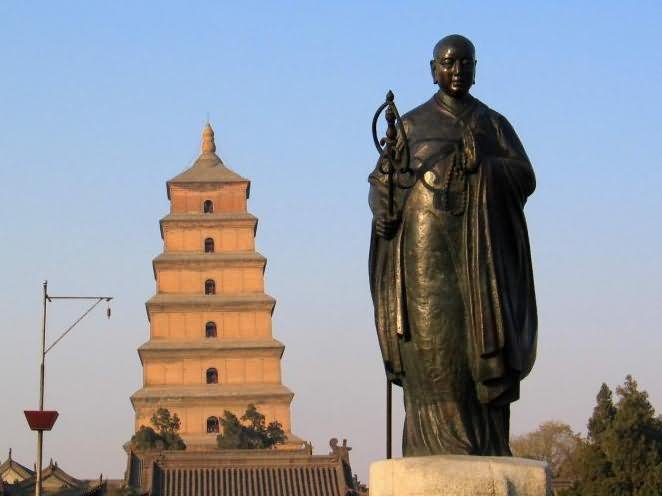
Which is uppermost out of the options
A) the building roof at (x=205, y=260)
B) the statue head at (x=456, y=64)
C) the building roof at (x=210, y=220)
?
the building roof at (x=210, y=220)

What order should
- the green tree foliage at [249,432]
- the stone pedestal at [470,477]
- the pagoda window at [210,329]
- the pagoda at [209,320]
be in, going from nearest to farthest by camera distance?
1. the stone pedestal at [470,477]
2. the green tree foliage at [249,432]
3. the pagoda at [209,320]
4. the pagoda window at [210,329]

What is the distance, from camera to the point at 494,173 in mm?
7938

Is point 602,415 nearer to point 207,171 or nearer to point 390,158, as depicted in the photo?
point 390,158

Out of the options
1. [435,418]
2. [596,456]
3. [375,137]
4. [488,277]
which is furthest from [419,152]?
[596,456]

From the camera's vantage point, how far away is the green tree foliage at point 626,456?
31.0 metres

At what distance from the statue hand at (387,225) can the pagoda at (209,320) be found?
51292mm

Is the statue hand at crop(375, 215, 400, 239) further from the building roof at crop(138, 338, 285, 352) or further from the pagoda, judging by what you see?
the building roof at crop(138, 338, 285, 352)

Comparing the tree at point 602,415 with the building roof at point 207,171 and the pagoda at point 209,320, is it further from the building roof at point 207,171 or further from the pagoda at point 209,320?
Result: the building roof at point 207,171

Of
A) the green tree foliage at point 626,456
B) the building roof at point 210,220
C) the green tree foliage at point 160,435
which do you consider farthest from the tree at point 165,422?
the green tree foliage at point 626,456

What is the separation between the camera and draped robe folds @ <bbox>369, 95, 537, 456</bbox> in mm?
7758

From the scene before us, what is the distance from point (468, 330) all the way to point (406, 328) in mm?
329

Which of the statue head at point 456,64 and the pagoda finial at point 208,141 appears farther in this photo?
the pagoda finial at point 208,141

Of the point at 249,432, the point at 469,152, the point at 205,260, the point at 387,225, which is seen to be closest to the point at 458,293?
the point at 387,225

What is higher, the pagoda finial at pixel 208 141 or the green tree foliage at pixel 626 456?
the pagoda finial at pixel 208 141
